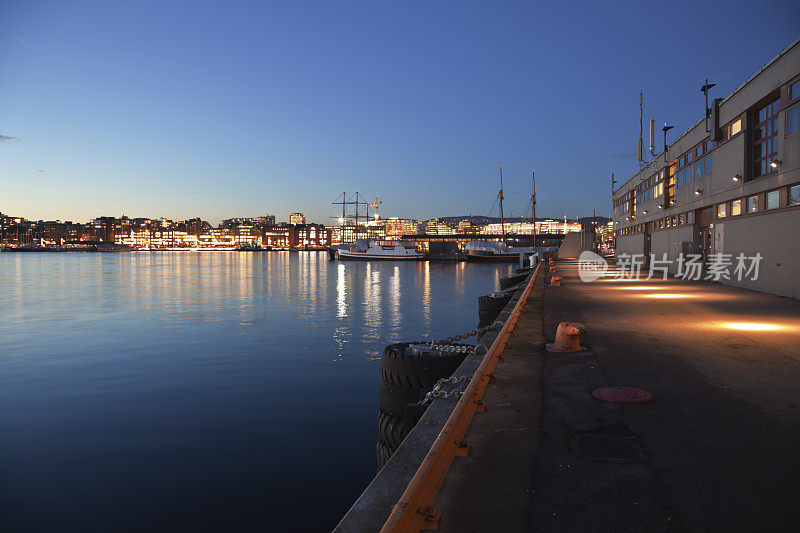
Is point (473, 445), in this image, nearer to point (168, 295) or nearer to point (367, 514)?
point (367, 514)

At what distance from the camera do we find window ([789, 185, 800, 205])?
19.2 m

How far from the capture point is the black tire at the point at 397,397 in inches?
331

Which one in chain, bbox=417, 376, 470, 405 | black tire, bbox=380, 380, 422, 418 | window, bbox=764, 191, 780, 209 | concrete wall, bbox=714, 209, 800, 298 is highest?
window, bbox=764, 191, 780, 209

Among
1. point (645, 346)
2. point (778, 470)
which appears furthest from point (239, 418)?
point (778, 470)

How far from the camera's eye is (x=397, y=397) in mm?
8531

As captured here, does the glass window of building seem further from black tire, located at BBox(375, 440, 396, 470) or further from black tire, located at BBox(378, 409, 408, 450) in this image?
black tire, located at BBox(375, 440, 396, 470)

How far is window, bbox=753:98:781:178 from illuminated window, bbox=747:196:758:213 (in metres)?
1.05

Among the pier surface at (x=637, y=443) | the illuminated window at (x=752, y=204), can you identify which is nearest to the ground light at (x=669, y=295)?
the illuminated window at (x=752, y=204)

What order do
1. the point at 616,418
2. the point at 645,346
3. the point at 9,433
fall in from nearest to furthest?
1. the point at 616,418
2. the point at 645,346
3. the point at 9,433

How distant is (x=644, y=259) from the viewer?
46344 millimetres

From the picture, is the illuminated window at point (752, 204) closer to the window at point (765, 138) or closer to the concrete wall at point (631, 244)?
the window at point (765, 138)

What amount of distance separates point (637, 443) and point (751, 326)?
32.5 feet

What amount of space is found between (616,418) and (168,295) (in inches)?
1903

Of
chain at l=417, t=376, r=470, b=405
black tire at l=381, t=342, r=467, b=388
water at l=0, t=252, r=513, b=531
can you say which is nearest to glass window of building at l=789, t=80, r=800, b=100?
water at l=0, t=252, r=513, b=531
